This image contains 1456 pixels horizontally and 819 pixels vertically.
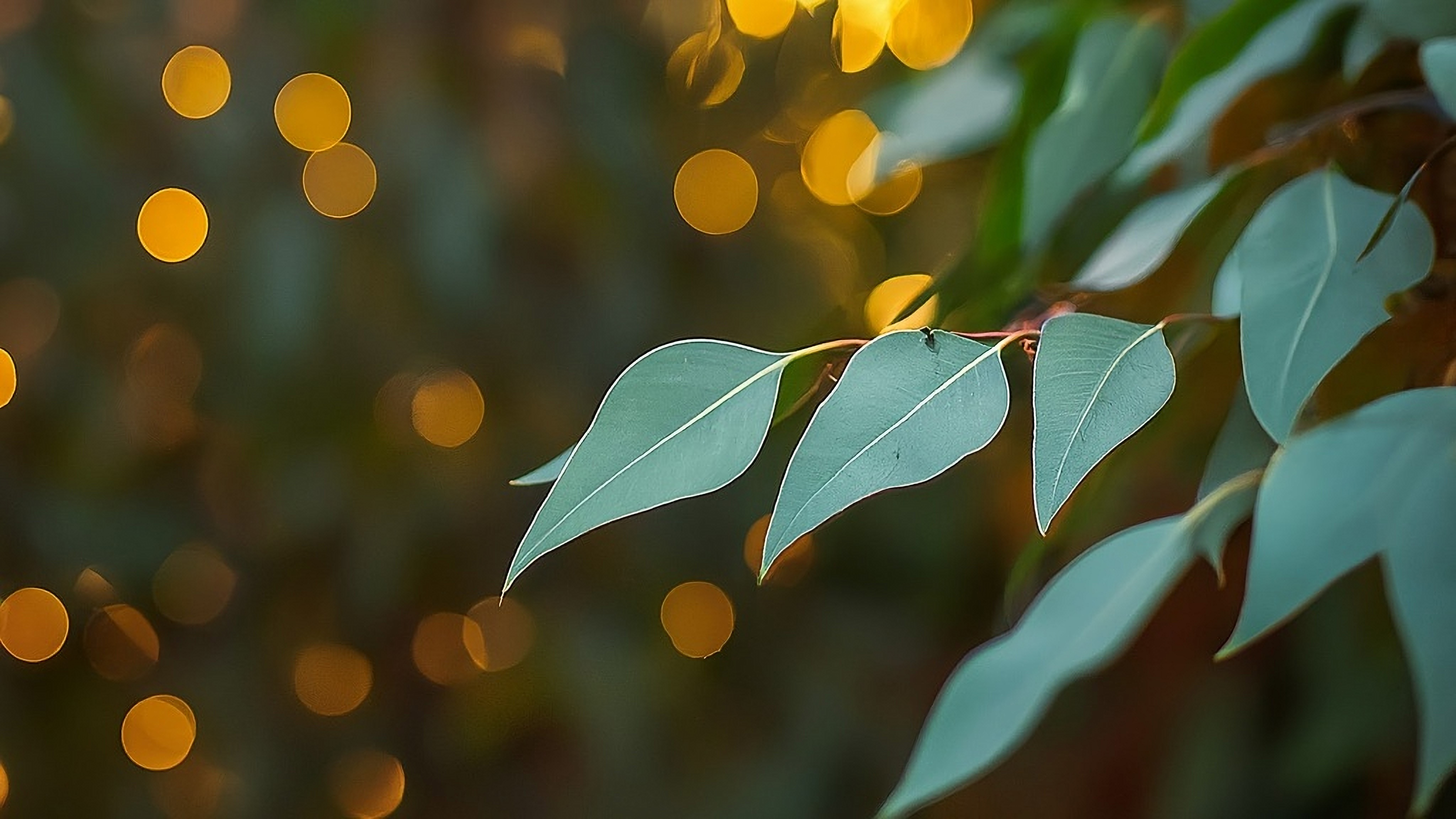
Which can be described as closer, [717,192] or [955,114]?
[955,114]

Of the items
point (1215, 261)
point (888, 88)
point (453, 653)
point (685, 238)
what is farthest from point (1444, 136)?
point (453, 653)

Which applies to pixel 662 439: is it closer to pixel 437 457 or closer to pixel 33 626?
pixel 437 457

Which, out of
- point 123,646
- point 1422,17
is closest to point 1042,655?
point 1422,17

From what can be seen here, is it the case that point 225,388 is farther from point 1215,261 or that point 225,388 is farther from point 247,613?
point 1215,261

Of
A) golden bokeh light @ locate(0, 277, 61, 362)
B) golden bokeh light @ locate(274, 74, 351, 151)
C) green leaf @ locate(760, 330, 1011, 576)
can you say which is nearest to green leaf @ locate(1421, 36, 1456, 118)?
green leaf @ locate(760, 330, 1011, 576)

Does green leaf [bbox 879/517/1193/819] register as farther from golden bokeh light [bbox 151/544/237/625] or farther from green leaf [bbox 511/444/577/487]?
golden bokeh light [bbox 151/544/237/625]

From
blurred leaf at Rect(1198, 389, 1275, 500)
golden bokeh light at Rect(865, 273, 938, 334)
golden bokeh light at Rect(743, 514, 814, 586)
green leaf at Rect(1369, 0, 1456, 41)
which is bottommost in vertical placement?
golden bokeh light at Rect(743, 514, 814, 586)
